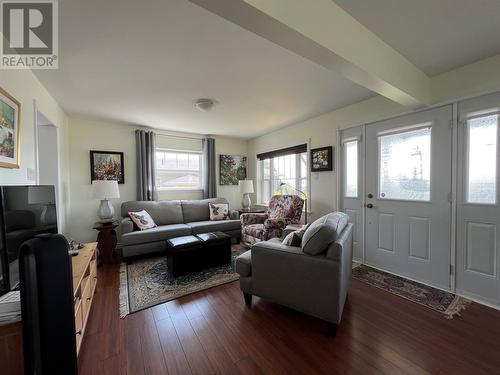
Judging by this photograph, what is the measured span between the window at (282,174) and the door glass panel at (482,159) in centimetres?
220

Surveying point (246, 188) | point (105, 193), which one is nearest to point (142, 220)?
point (105, 193)

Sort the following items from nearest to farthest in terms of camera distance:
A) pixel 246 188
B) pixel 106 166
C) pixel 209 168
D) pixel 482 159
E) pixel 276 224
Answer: pixel 482 159, pixel 276 224, pixel 106 166, pixel 246 188, pixel 209 168

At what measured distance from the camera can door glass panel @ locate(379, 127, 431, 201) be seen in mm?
A: 2508

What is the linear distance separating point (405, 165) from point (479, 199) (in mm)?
751

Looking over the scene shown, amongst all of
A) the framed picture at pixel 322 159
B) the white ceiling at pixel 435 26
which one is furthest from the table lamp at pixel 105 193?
the white ceiling at pixel 435 26

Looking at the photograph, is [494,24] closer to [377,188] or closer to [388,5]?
[388,5]

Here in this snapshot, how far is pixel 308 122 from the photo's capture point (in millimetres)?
3840

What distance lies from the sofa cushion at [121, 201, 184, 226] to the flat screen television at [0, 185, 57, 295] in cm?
229

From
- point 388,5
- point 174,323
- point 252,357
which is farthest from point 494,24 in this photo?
point 174,323

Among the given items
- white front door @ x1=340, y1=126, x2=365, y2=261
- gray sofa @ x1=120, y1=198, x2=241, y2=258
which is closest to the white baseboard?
white front door @ x1=340, y1=126, x2=365, y2=261

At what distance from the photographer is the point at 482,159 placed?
210 cm

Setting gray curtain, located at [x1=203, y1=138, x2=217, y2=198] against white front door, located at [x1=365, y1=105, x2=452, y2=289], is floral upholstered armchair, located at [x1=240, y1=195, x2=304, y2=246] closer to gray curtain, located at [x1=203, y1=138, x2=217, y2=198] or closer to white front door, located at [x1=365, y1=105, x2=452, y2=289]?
white front door, located at [x1=365, y1=105, x2=452, y2=289]

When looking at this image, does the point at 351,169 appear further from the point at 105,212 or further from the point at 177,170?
the point at 105,212

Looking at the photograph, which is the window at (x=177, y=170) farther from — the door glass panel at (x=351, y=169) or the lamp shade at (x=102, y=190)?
the door glass panel at (x=351, y=169)
